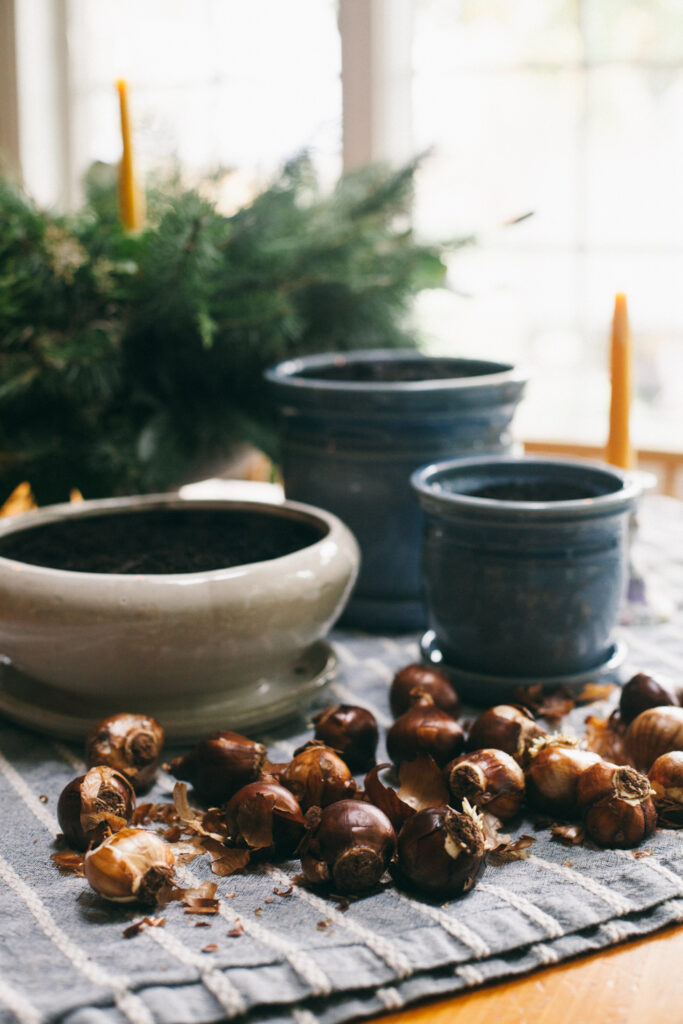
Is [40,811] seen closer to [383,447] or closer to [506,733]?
[506,733]

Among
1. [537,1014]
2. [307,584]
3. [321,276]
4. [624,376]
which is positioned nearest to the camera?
[537,1014]

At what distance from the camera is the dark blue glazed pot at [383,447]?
752 millimetres

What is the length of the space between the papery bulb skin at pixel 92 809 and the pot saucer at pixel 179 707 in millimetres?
94

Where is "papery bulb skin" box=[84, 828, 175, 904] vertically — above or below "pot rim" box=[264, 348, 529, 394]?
below

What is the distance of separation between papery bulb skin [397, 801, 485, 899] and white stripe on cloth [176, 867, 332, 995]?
2.5 inches

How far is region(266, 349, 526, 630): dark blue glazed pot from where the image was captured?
0.75 metres

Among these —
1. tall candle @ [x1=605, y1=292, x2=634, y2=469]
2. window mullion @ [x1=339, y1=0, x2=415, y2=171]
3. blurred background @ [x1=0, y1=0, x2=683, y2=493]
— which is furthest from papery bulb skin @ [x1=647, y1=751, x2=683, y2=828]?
window mullion @ [x1=339, y1=0, x2=415, y2=171]

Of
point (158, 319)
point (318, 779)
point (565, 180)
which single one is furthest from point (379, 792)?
point (565, 180)

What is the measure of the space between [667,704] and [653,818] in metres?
0.11

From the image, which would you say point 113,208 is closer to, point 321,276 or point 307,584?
point 321,276

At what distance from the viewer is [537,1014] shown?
378 millimetres

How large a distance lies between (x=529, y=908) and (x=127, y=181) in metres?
0.69

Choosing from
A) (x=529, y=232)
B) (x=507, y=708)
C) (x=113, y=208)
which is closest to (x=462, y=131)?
(x=529, y=232)

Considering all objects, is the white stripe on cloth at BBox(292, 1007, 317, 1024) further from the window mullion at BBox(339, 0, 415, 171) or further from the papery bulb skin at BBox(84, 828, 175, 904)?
the window mullion at BBox(339, 0, 415, 171)
